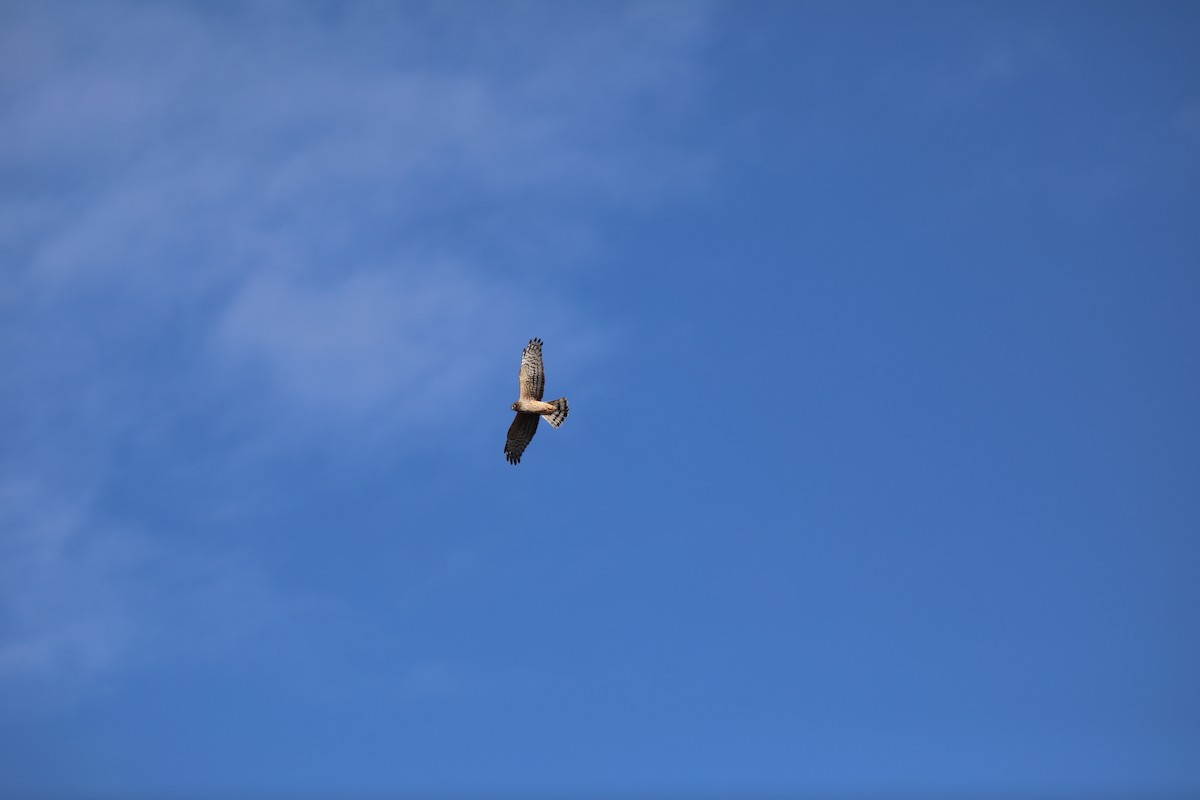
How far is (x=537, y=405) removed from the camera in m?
99.0

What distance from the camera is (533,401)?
99.1 metres

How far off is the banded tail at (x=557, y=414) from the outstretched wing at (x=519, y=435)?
0.71 meters

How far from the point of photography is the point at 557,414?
326 ft

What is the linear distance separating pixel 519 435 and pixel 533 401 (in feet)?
7.43

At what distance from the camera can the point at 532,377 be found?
99.3 metres

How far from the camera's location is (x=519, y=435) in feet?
330

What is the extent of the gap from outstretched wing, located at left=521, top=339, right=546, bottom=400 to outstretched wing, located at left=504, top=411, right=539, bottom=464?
39.1 inches

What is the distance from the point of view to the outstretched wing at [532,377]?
3912 inches

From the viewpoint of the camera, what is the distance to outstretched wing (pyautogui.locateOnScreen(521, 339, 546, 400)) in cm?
9938

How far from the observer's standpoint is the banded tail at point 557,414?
99.2 metres

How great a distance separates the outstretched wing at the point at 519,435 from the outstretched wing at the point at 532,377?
99 centimetres

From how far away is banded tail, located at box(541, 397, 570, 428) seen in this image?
99188mm

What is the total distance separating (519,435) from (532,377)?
3.01m

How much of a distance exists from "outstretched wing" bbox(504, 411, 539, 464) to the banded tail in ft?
2.32
